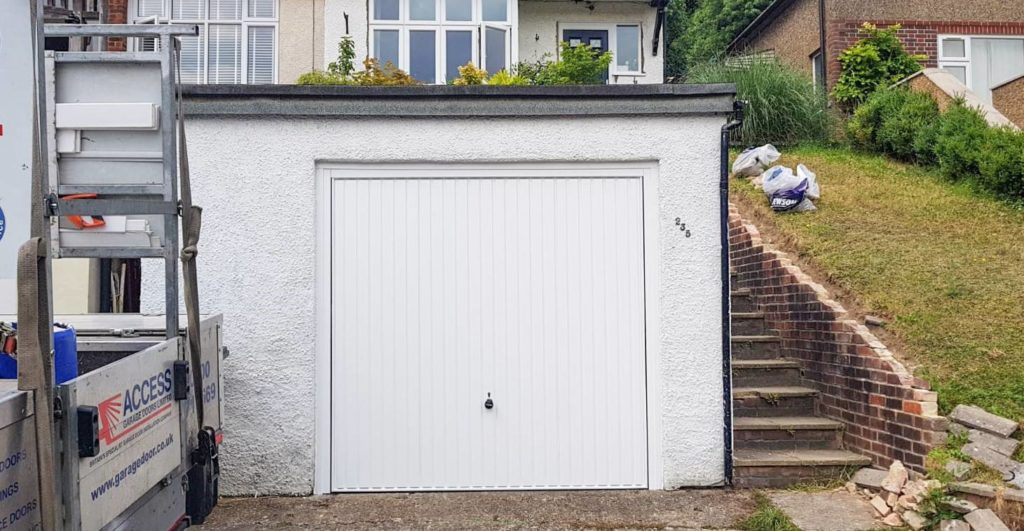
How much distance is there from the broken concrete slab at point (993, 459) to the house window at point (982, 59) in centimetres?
1313

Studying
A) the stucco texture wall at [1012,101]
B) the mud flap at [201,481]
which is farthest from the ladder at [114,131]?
the stucco texture wall at [1012,101]

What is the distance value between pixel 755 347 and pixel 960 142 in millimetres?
5150

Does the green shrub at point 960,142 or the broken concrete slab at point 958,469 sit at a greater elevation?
the green shrub at point 960,142

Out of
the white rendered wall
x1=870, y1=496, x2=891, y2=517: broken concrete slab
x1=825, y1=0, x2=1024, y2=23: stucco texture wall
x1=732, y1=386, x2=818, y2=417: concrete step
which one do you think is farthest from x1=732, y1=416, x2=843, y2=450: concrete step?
x1=825, y1=0, x2=1024, y2=23: stucco texture wall

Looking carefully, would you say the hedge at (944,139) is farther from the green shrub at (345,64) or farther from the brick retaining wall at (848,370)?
the green shrub at (345,64)

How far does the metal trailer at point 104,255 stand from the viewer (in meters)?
2.31

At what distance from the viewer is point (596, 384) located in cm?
543

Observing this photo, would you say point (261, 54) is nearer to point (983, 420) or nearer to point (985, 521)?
point (983, 420)

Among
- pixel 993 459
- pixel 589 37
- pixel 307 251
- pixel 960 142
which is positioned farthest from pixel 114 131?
pixel 589 37

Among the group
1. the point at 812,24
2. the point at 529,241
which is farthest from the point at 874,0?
the point at 529,241

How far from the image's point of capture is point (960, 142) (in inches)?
380

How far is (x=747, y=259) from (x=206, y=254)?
4864 millimetres

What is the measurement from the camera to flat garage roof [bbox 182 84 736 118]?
5270 mm

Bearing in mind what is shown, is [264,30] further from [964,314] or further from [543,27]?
[964,314]
